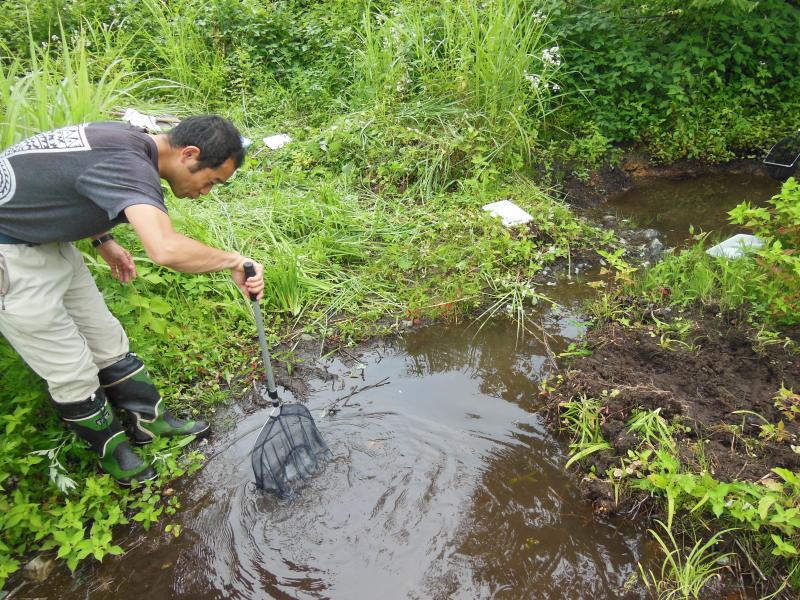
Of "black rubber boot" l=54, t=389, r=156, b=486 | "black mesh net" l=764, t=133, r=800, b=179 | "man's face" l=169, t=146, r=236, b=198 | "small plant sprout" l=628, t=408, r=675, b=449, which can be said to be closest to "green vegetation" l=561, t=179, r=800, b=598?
"small plant sprout" l=628, t=408, r=675, b=449

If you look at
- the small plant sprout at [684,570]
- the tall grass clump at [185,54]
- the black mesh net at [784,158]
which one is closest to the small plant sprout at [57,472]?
the small plant sprout at [684,570]

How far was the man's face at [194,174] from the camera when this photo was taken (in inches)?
94.0

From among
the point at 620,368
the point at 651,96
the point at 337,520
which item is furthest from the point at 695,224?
the point at 337,520

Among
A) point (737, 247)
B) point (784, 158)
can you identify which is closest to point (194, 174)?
point (737, 247)

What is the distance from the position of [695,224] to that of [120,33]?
6.88 metres

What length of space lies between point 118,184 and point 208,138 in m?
0.42

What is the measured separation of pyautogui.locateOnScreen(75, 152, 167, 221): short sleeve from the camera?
2121mm

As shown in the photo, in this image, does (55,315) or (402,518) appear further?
(402,518)

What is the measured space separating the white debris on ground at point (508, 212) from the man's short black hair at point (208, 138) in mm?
2868

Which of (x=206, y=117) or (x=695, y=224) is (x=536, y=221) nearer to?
(x=695, y=224)

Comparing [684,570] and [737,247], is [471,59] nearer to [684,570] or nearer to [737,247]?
[737,247]

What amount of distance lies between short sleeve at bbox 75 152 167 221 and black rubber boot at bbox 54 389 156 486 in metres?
1.09

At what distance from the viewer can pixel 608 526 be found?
274 centimetres

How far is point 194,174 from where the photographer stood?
8.00 feet
